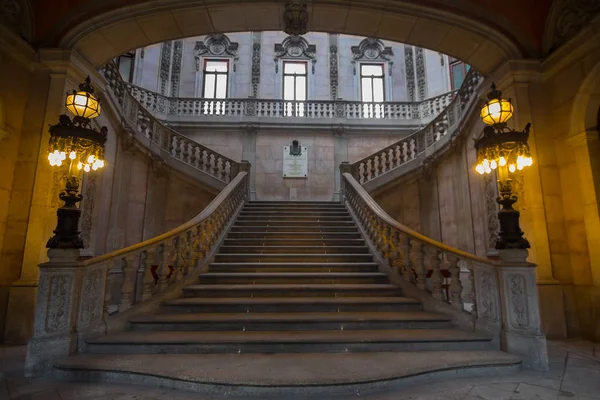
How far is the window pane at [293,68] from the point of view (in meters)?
15.4

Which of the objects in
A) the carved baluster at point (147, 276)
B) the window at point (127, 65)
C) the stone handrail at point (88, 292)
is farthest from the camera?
the window at point (127, 65)

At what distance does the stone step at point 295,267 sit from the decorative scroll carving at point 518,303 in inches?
103

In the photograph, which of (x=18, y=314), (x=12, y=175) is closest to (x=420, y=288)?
(x=18, y=314)

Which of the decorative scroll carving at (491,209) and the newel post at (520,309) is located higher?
Answer: the decorative scroll carving at (491,209)

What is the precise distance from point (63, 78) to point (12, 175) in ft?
5.93

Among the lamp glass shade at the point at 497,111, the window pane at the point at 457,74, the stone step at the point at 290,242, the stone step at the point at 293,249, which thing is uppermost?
the window pane at the point at 457,74

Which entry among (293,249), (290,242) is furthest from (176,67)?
(293,249)

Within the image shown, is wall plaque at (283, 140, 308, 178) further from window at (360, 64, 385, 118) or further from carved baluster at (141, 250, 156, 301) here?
carved baluster at (141, 250, 156, 301)

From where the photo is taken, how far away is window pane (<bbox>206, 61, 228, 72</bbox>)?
1524 cm

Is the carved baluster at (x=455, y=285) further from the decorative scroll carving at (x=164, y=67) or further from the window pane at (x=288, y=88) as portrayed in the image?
the decorative scroll carving at (x=164, y=67)

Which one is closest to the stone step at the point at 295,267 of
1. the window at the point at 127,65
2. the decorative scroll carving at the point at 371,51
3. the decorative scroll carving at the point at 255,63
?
the decorative scroll carving at the point at 255,63

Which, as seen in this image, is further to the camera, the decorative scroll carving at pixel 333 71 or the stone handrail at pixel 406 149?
the decorative scroll carving at pixel 333 71

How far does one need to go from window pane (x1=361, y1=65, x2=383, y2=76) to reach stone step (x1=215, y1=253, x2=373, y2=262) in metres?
11.5

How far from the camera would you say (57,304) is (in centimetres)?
377
